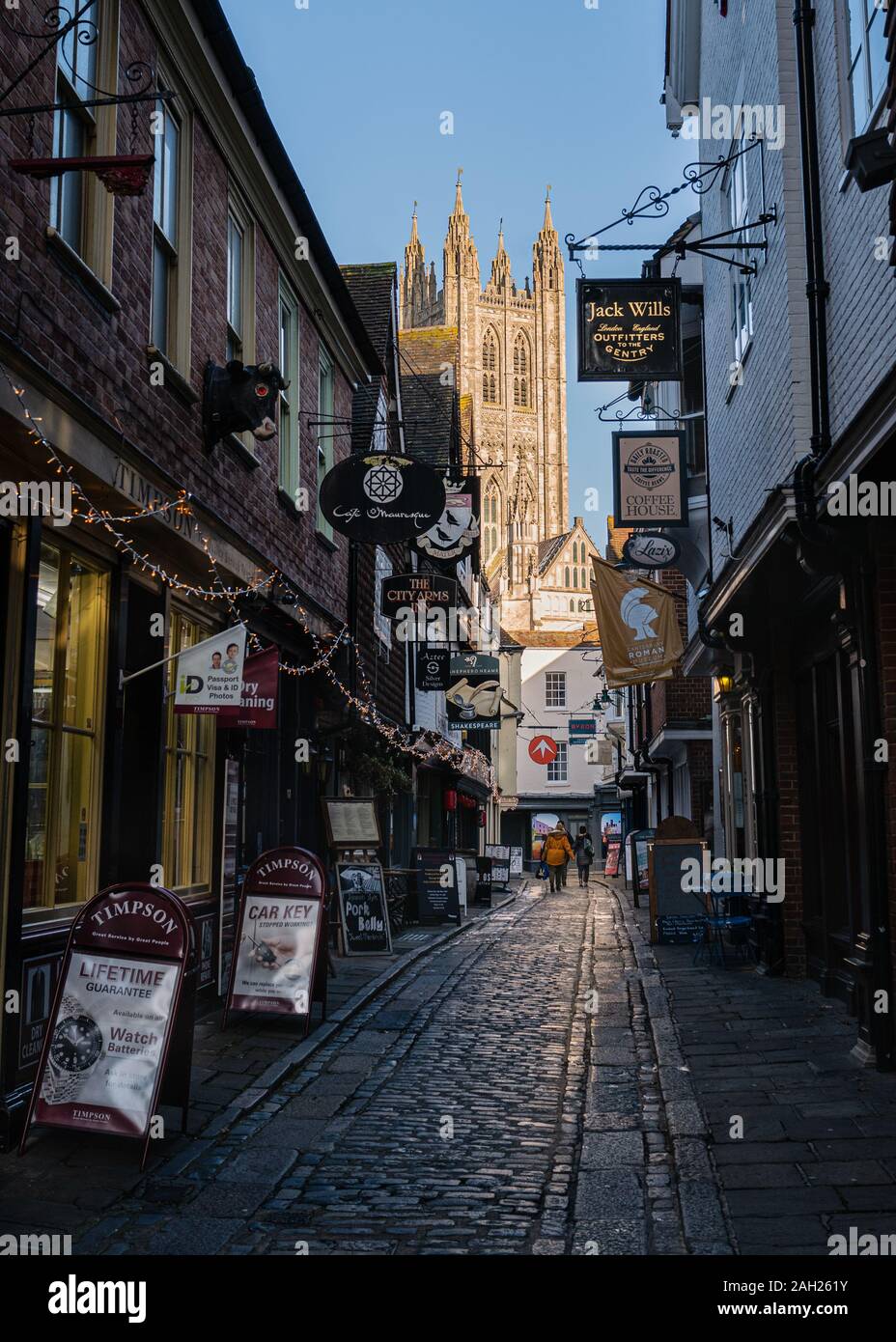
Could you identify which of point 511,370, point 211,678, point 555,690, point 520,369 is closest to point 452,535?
point 211,678

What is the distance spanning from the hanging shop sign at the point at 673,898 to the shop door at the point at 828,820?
3476 mm

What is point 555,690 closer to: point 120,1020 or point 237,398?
point 237,398

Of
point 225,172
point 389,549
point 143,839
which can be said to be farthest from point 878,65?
point 389,549

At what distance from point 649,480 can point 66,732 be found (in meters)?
11.1

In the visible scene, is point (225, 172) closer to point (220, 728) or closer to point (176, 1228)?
point (220, 728)

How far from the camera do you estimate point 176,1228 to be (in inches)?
203

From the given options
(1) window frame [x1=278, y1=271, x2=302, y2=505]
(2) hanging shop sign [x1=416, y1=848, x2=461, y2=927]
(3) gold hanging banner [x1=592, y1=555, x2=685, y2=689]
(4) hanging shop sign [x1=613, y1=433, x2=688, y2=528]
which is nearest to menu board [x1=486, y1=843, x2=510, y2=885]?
(2) hanging shop sign [x1=416, y1=848, x2=461, y2=927]

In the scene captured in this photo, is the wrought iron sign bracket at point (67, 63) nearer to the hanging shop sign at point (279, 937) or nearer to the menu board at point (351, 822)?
the hanging shop sign at point (279, 937)

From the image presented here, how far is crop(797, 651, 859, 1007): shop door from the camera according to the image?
32.5ft

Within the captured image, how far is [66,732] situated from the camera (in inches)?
300

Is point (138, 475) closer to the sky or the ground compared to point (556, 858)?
closer to the sky

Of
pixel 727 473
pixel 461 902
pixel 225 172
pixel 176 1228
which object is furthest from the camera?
pixel 461 902
